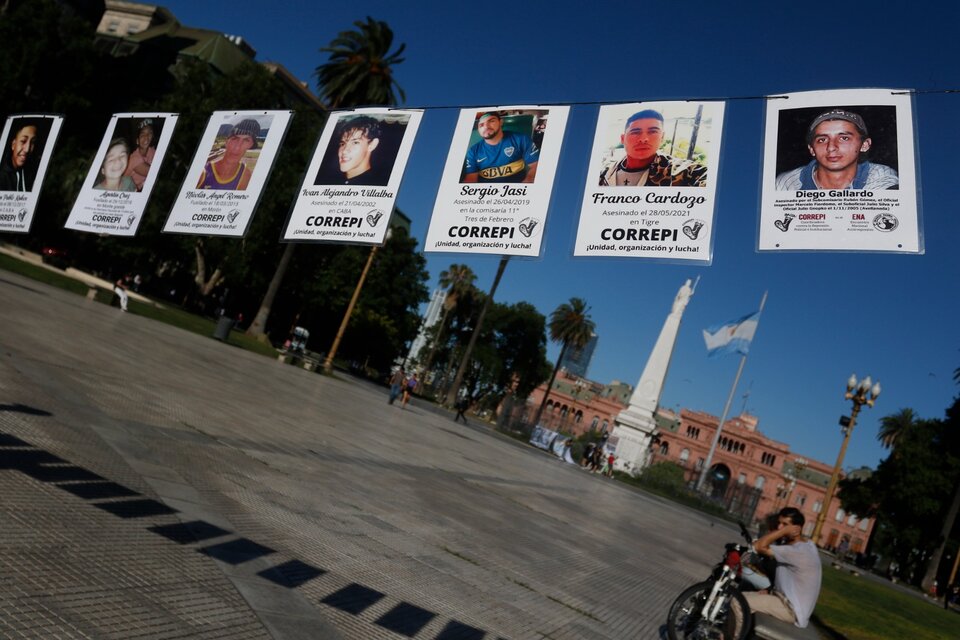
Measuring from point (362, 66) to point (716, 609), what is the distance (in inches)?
1435

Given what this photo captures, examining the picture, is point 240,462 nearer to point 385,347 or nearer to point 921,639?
point 921,639

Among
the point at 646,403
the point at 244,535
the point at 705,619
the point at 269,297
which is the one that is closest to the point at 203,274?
the point at 269,297

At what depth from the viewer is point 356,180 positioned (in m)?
9.88

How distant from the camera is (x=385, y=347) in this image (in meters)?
68.6

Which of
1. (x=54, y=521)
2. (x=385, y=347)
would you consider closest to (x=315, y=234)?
(x=54, y=521)

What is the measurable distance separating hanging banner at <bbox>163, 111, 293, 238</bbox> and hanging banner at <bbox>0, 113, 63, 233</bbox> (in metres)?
4.57

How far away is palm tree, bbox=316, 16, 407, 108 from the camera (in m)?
37.0

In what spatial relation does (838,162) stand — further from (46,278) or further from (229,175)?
(46,278)

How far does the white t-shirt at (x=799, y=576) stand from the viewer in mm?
5598

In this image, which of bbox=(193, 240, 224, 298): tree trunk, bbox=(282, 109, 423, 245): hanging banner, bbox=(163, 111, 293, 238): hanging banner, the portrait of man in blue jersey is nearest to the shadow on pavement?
bbox=(282, 109, 423, 245): hanging banner

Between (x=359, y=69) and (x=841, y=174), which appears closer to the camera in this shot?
(x=841, y=174)

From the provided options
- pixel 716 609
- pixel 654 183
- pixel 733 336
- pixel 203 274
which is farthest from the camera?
pixel 203 274

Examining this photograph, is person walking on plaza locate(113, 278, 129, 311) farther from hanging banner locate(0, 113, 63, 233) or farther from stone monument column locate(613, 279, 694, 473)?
stone monument column locate(613, 279, 694, 473)

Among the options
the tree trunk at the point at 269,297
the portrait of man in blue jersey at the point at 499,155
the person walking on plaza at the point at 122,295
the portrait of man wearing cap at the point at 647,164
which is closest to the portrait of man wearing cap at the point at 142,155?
the portrait of man in blue jersey at the point at 499,155
